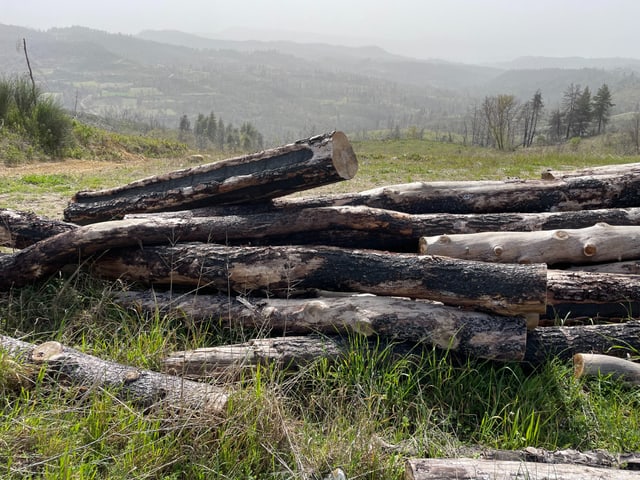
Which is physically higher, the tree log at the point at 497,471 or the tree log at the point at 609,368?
the tree log at the point at 497,471

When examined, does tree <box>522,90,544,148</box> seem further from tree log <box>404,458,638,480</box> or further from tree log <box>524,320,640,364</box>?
tree log <box>404,458,638,480</box>

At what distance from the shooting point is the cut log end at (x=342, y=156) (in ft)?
13.0

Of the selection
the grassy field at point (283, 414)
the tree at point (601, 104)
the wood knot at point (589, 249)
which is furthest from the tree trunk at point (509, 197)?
the tree at point (601, 104)

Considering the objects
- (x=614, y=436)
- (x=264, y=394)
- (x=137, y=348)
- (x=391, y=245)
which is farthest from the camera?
(x=391, y=245)

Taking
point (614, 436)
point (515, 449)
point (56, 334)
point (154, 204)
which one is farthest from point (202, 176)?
point (614, 436)

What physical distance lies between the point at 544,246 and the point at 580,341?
869 millimetres

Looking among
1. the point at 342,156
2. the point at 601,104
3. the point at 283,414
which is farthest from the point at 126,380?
the point at 601,104

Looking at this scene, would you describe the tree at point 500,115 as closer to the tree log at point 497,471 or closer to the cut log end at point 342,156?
the cut log end at point 342,156

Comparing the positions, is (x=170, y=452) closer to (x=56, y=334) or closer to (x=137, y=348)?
(x=137, y=348)

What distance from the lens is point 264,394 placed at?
2.56m

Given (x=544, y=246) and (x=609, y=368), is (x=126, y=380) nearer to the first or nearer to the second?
(x=609, y=368)

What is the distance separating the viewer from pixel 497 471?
2.15 metres

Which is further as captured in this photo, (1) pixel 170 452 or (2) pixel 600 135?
(2) pixel 600 135

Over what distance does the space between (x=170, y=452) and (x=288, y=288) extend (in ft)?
5.27
